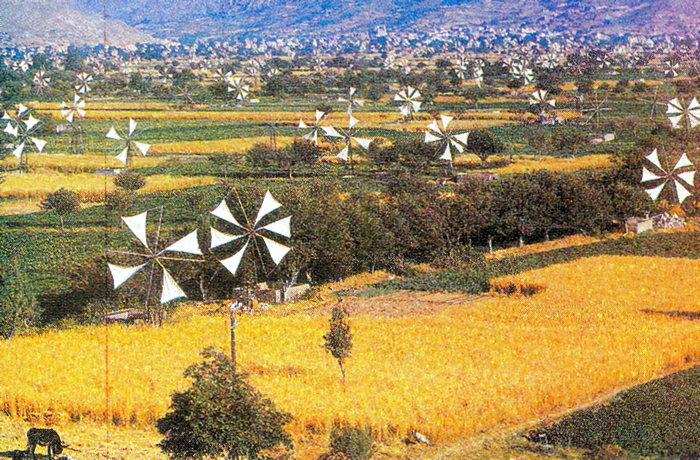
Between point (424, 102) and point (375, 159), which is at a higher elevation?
point (424, 102)

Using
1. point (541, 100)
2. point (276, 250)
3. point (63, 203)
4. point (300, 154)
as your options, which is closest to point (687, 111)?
point (541, 100)

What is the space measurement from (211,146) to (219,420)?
182ft

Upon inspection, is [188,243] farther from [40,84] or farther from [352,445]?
[40,84]

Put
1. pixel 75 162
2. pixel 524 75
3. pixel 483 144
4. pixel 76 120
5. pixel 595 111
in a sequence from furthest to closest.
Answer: pixel 524 75 < pixel 76 120 < pixel 595 111 < pixel 75 162 < pixel 483 144

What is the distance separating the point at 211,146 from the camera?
69500mm

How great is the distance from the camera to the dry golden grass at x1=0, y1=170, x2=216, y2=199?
2014 inches

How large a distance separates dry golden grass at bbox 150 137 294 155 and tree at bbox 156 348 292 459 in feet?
167

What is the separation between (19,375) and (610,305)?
61.0ft

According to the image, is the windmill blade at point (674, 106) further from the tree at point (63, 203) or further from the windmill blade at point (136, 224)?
the windmill blade at point (136, 224)

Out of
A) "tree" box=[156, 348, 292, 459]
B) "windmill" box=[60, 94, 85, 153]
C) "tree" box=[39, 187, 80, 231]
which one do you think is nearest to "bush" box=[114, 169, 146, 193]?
"tree" box=[39, 187, 80, 231]

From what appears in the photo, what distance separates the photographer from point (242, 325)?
1131 inches

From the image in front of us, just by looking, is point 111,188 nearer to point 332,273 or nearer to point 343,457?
point 332,273

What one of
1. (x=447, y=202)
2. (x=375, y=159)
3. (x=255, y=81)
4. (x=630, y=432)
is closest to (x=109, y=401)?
(x=630, y=432)

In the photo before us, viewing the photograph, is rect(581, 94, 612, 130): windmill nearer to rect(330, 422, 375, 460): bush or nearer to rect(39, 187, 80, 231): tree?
rect(39, 187, 80, 231): tree
